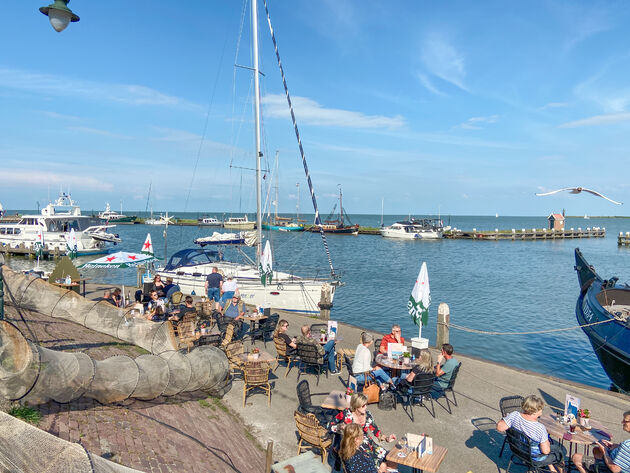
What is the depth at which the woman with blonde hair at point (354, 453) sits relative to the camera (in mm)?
5348

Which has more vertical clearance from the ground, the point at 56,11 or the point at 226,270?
the point at 56,11

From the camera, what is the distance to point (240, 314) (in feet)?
45.5

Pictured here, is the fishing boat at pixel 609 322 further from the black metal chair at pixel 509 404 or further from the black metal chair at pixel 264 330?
the black metal chair at pixel 264 330

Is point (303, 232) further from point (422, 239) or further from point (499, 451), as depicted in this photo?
point (499, 451)

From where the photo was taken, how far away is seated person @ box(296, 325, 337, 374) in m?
10.3

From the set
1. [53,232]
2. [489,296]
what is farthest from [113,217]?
[489,296]

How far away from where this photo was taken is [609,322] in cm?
1523

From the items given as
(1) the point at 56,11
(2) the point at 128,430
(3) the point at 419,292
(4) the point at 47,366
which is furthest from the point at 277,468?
(3) the point at 419,292

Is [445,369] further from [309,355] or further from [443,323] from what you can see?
[443,323]

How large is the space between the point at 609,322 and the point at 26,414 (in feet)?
57.5

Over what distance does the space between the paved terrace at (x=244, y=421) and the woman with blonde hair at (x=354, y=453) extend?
6.49 feet

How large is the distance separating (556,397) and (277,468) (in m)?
7.76

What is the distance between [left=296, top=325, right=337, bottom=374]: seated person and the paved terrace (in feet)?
1.27

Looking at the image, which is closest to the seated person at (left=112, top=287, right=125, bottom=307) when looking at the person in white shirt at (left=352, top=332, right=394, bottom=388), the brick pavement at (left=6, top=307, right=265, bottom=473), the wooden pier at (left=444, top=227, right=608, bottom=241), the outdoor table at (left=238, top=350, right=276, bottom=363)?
the outdoor table at (left=238, top=350, right=276, bottom=363)
